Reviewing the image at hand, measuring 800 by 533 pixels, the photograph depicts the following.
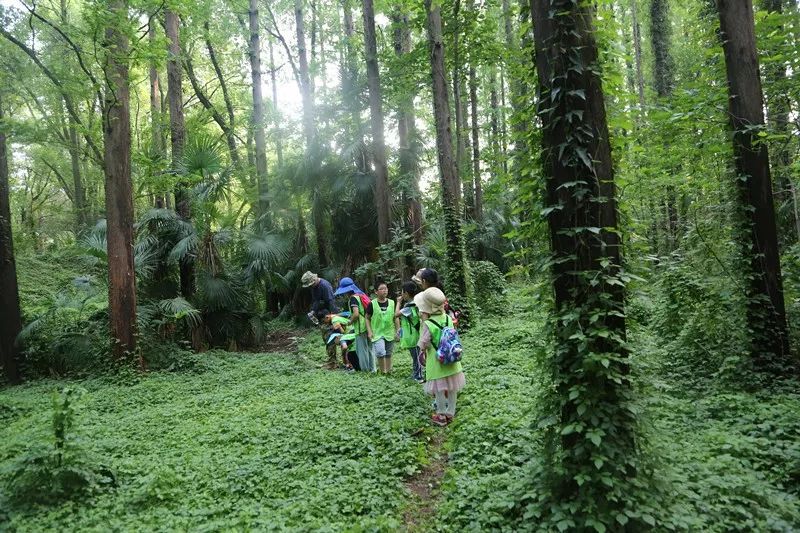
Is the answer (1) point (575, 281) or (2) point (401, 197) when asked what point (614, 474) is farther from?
(2) point (401, 197)

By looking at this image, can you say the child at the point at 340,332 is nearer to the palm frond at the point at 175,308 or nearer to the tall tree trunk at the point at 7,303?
the palm frond at the point at 175,308

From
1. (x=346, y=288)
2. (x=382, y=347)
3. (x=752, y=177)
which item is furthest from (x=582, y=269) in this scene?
(x=346, y=288)

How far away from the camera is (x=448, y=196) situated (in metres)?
12.1

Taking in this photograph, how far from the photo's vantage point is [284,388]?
27.5 ft

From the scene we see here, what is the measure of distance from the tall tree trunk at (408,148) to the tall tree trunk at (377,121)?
2.48ft

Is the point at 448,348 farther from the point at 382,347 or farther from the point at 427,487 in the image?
the point at 382,347

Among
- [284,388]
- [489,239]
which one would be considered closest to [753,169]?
[284,388]

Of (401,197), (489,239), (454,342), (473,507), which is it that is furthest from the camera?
(489,239)

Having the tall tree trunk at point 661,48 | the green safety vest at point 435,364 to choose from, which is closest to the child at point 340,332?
the green safety vest at point 435,364

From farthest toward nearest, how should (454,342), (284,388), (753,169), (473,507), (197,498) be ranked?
(284,388)
(753,169)
(454,342)
(197,498)
(473,507)

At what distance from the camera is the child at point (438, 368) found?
6.20m

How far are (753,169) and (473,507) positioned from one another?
564 centimetres

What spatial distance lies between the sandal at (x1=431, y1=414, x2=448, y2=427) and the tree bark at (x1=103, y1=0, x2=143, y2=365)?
6624mm

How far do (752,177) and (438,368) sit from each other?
467 cm
